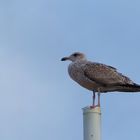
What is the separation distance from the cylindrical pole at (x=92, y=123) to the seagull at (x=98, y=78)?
15.7 ft

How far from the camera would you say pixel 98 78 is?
48.5 feet

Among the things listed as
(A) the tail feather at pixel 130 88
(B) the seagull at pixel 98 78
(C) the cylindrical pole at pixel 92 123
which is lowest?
(C) the cylindrical pole at pixel 92 123

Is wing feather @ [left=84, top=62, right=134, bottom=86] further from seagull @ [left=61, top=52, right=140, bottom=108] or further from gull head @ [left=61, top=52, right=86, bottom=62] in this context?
gull head @ [left=61, top=52, right=86, bottom=62]

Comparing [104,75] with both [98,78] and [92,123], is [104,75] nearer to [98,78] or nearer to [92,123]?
[98,78]

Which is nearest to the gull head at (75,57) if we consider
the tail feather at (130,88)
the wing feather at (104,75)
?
the wing feather at (104,75)

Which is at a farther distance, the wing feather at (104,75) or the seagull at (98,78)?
the wing feather at (104,75)

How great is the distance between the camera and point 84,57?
15.8 m

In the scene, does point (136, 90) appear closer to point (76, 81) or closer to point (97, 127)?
point (76, 81)

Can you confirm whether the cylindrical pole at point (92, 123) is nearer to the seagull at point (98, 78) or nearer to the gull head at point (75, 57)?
the seagull at point (98, 78)

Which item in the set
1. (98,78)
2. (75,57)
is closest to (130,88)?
(98,78)

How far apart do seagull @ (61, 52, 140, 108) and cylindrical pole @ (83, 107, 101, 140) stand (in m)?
4.78

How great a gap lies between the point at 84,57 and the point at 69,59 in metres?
0.42

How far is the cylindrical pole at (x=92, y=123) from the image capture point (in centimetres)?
824

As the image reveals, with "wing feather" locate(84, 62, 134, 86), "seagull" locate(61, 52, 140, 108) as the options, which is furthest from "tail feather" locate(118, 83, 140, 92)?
"wing feather" locate(84, 62, 134, 86)
